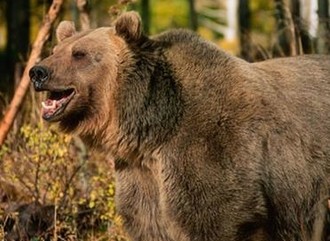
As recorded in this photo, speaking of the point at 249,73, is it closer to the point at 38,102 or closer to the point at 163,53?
the point at 163,53

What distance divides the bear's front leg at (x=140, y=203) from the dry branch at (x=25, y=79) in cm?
193

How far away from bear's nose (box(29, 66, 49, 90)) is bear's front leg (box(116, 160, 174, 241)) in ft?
2.94

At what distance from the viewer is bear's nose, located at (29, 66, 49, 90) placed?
7426 millimetres

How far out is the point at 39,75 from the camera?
24.4ft

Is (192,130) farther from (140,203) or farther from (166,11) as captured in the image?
(166,11)

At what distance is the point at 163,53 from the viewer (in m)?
7.61

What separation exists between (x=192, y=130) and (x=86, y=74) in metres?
0.97

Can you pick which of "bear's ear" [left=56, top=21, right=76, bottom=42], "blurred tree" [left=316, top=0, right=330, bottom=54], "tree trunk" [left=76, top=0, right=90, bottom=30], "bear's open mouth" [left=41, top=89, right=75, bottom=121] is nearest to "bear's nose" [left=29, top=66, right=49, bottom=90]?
"bear's open mouth" [left=41, top=89, right=75, bottom=121]

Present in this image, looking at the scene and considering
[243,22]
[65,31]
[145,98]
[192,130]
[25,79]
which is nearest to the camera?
[192,130]

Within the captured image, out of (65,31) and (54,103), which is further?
(65,31)

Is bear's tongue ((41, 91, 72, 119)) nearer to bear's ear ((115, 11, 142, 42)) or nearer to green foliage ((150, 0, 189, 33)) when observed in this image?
bear's ear ((115, 11, 142, 42))

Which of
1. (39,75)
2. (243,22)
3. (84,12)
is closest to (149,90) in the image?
(39,75)

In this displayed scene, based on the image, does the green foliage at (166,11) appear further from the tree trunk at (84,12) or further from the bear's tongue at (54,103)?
the bear's tongue at (54,103)

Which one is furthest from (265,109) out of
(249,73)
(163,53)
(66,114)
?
(66,114)
